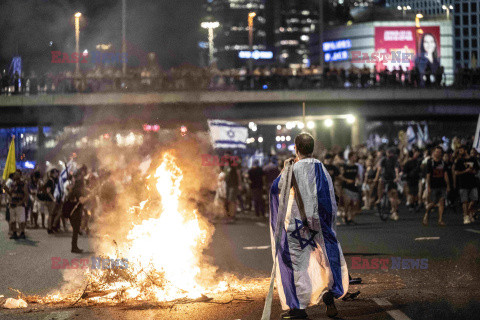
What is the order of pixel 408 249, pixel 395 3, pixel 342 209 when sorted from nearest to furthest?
pixel 408 249 → pixel 342 209 → pixel 395 3

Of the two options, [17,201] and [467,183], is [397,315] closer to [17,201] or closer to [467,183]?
[467,183]

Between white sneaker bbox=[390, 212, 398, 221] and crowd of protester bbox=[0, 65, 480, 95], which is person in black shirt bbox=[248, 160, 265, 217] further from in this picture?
crowd of protester bbox=[0, 65, 480, 95]

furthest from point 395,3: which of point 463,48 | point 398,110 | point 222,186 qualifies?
point 222,186

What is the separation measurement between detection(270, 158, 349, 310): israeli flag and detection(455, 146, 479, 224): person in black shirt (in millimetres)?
10728

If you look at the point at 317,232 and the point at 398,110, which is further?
the point at 398,110

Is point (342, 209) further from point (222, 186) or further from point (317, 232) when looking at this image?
point (317, 232)

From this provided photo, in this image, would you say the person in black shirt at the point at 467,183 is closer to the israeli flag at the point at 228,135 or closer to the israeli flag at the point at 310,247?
the israeli flag at the point at 310,247

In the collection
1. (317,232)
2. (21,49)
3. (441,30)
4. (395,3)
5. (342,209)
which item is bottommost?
(342,209)

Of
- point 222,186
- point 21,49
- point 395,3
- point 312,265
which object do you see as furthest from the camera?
point 395,3

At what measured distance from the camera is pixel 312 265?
22.3ft

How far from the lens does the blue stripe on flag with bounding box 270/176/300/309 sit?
6.72m

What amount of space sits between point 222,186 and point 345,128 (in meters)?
55.3

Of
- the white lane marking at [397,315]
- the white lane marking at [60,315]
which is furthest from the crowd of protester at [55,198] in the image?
the white lane marking at [397,315]

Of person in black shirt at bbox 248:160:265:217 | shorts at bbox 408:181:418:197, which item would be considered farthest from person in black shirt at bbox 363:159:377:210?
person in black shirt at bbox 248:160:265:217
